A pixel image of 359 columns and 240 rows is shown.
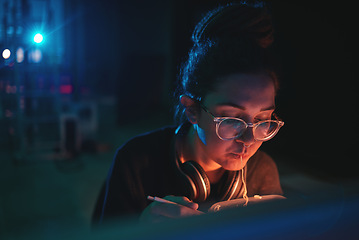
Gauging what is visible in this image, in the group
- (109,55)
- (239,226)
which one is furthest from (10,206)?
(109,55)

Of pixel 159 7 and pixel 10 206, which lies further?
pixel 159 7

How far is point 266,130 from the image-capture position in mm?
818

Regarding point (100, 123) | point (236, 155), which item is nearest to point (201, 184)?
point (236, 155)

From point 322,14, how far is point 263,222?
3682 millimetres

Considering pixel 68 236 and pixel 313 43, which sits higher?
pixel 313 43

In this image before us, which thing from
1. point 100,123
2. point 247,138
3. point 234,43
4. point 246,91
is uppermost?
point 234,43

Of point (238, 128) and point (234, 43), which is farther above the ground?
point (234, 43)

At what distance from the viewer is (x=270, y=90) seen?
2.66ft

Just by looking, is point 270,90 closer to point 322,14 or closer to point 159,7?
point 322,14

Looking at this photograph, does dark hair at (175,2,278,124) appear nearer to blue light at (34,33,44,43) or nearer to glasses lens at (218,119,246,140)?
glasses lens at (218,119,246,140)

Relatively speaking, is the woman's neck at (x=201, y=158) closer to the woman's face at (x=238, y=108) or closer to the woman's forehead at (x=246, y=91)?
the woman's face at (x=238, y=108)

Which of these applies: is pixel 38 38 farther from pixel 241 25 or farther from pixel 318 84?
pixel 318 84

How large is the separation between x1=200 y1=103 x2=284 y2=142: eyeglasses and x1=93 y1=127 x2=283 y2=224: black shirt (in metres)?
0.20

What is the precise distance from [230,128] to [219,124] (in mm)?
31
